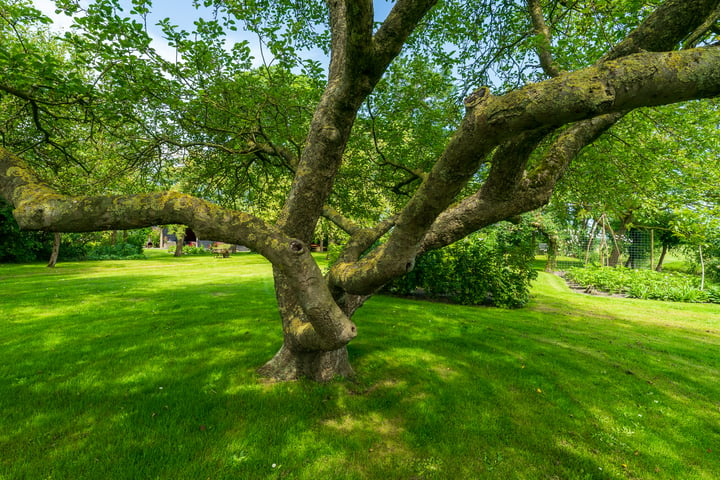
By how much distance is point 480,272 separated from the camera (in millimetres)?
11000

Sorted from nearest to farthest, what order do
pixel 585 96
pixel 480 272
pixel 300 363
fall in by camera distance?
1. pixel 585 96
2. pixel 300 363
3. pixel 480 272

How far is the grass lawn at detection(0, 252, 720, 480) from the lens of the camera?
313cm

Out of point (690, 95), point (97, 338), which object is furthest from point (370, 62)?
point (97, 338)

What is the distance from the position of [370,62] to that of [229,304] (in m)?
9.02

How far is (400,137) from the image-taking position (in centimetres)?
793

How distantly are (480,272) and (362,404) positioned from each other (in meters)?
8.19

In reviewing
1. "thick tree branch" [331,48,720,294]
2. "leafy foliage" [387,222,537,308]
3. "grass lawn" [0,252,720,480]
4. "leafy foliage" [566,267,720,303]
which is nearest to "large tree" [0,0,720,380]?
"thick tree branch" [331,48,720,294]

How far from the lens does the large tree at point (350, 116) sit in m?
1.87

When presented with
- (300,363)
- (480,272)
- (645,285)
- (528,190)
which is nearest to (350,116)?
(528,190)

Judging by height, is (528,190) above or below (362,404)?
above

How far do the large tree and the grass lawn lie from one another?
102 cm

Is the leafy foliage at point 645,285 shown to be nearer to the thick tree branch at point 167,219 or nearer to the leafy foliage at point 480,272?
the leafy foliage at point 480,272

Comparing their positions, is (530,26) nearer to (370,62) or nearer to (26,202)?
(370,62)

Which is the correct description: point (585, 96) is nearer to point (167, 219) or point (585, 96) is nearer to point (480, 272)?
point (167, 219)
